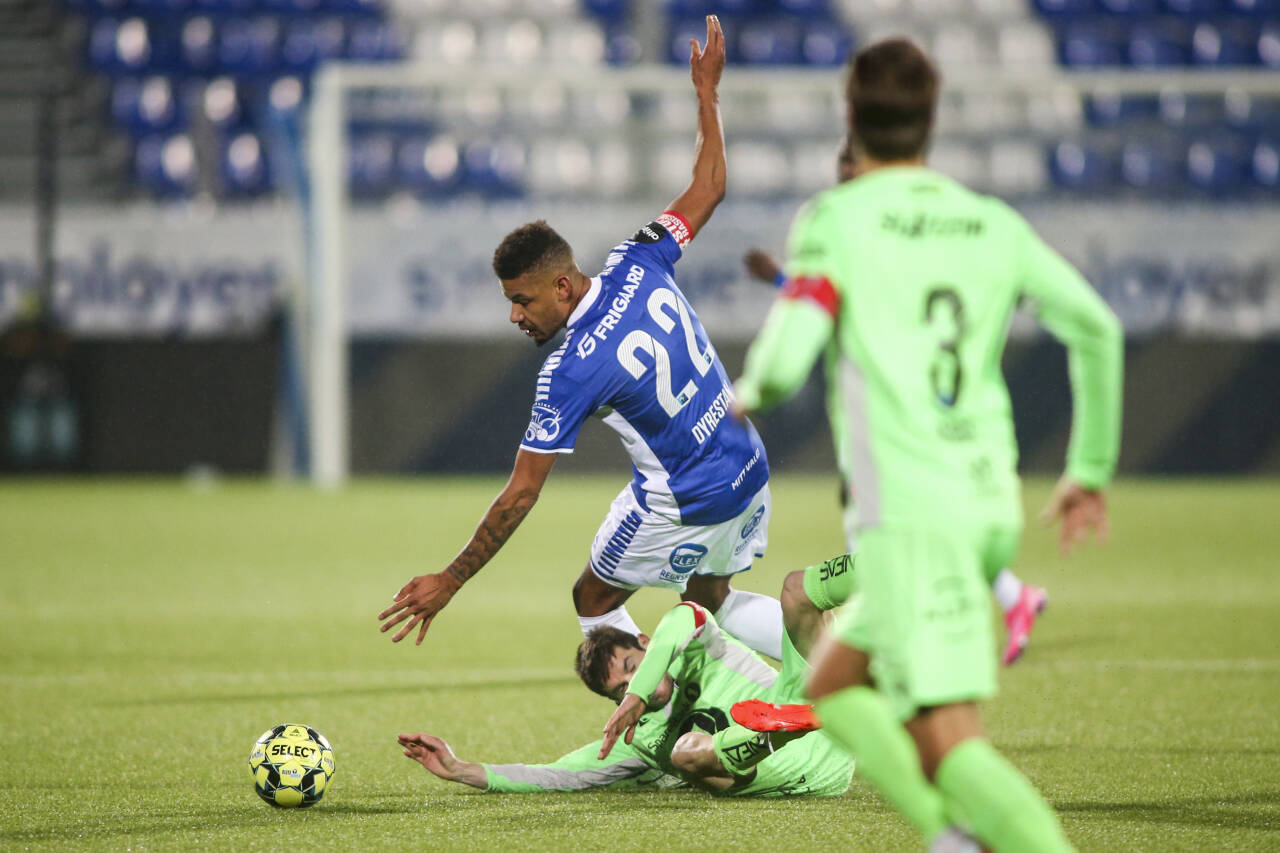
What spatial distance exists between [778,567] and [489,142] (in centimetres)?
874

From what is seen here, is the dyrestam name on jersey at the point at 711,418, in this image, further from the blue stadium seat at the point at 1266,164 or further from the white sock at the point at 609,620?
the blue stadium seat at the point at 1266,164

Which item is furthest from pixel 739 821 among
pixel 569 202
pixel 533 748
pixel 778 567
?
pixel 569 202

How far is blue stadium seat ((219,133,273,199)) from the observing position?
18.3 meters

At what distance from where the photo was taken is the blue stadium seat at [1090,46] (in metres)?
20.2

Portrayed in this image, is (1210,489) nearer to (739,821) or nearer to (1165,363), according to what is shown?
(1165,363)

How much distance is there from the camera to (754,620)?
18.3ft

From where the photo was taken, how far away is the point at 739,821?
4.44 m

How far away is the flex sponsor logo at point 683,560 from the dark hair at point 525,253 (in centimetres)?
101

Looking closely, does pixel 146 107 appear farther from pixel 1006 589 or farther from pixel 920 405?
pixel 920 405

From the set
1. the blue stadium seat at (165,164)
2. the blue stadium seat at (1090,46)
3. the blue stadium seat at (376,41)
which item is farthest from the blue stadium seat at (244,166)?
the blue stadium seat at (1090,46)

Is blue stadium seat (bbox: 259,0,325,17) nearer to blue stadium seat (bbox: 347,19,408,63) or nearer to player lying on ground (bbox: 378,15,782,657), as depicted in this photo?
blue stadium seat (bbox: 347,19,408,63)

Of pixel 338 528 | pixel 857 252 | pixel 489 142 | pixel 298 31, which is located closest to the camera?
pixel 857 252

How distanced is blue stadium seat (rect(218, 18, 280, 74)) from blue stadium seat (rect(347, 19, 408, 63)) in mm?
943

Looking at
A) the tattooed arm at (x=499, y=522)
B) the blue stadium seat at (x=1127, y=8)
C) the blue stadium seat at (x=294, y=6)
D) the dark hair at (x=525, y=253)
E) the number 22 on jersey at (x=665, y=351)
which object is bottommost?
the tattooed arm at (x=499, y=522)
